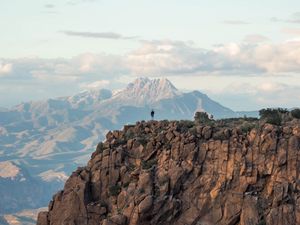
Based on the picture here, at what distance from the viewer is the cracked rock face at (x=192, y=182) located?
104 metres

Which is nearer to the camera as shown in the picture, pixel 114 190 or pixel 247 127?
pixel 114 190

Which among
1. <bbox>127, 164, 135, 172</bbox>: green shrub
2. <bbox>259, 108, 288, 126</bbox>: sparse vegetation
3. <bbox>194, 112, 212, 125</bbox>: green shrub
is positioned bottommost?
<bbox>127, 164, 135, 172</bbox>: green shrub

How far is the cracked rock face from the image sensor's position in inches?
4080

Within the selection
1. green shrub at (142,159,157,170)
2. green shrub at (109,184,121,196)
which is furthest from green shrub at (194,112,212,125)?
green shrub at (109,184,121,196)

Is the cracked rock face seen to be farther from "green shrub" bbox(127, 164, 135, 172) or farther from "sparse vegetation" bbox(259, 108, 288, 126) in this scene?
"sparse vegetation" bbox(259, 108, 288, 126)

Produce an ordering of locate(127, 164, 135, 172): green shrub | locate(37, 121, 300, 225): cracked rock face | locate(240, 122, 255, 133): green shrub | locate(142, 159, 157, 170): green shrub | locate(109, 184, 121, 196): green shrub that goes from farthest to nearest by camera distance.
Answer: locate(127, 164, 135, 172): green shrub < locate(142, 159, 157, 170): green shrub < locate(109, 184, 121, 196): green shrub < locate(240, 122, 255, 133): green shrub < locate(37, 121, 300, 225): cracked rock face

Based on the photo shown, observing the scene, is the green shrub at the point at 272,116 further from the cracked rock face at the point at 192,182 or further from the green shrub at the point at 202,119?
the green shrub at the point at 202,119

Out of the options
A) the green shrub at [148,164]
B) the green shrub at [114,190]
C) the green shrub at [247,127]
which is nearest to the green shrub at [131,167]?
the green shrub at [148,164]

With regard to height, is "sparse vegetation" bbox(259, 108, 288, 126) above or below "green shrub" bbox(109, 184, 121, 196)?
above

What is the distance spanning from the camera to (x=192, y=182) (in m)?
108

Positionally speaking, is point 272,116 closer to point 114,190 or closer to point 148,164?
point 148,164

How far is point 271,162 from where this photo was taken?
4161 inches

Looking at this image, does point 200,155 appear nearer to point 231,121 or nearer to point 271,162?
point 271,162

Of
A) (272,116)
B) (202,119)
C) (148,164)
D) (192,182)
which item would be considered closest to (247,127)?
(272,116)
